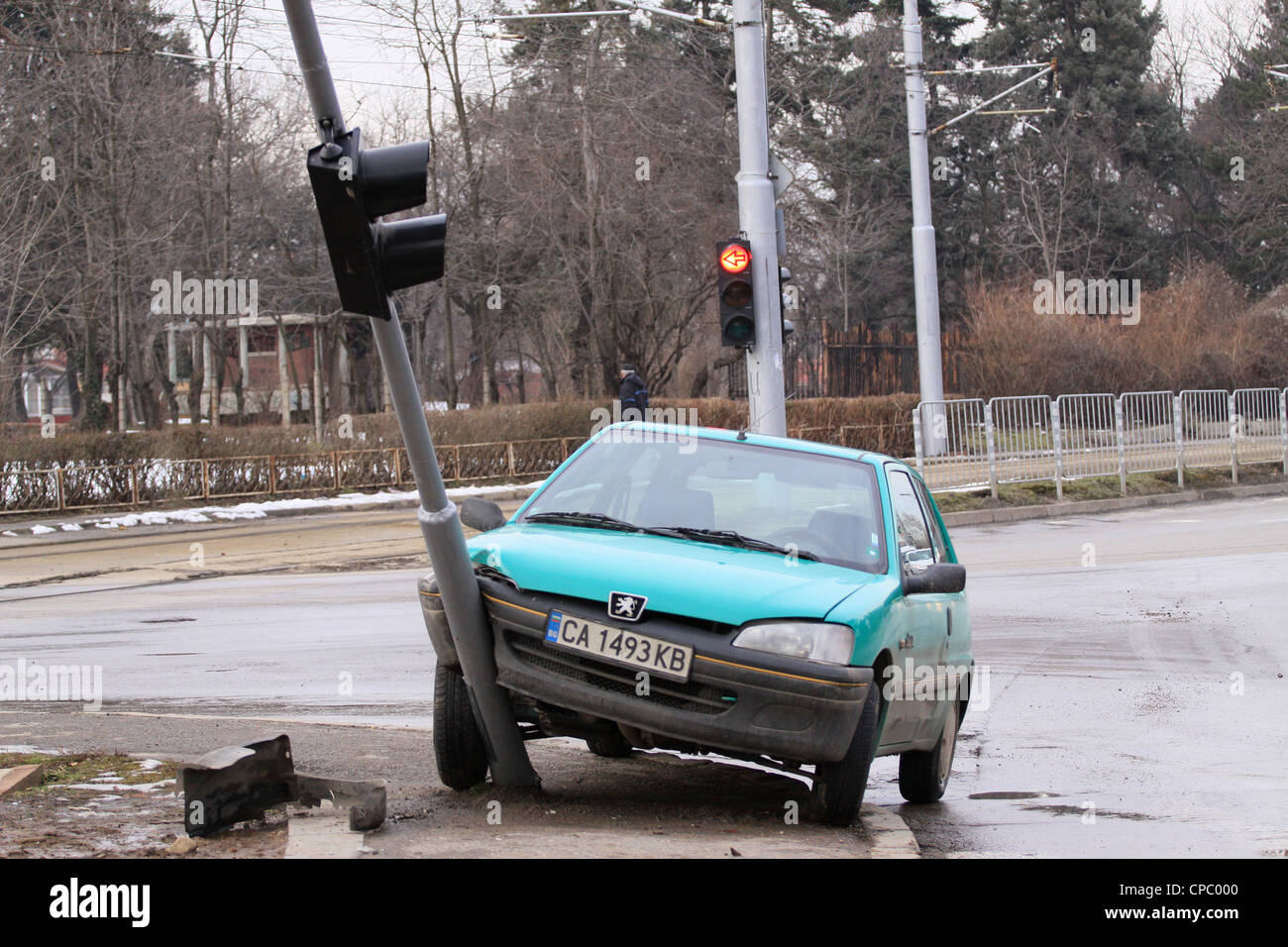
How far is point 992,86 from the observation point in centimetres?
5881

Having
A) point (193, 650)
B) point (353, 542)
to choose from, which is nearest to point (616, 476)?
point (193, 650)

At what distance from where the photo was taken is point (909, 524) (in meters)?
7.14

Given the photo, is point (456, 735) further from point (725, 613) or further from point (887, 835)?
point (887, 835)

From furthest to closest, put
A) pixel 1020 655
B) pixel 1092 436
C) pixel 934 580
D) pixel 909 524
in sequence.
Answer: pixel 1092 436 → pixel 1020 655 → pixel 909 524 → pixel 934 580

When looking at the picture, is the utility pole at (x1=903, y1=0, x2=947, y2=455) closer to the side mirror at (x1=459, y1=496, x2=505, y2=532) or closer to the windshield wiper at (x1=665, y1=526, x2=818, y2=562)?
the side mirror at (x1=459, y1=496, x2=505, y2=532)

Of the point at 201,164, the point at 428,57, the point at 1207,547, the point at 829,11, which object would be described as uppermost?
the point at 829,11

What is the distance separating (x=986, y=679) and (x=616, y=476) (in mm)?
4610

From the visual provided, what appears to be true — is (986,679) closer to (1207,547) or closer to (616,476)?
(616,476)

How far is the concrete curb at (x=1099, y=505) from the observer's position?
23969 millimetres

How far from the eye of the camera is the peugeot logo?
5.70 m

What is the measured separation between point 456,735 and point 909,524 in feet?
7.95

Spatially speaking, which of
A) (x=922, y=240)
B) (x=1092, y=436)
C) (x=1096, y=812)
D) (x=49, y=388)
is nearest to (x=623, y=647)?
(x=1096, y=812)

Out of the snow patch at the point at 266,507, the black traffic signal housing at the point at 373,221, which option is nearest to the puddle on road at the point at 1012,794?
the black traffic signal housing at the point at 373,221

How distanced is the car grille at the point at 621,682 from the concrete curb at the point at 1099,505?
1811cm
